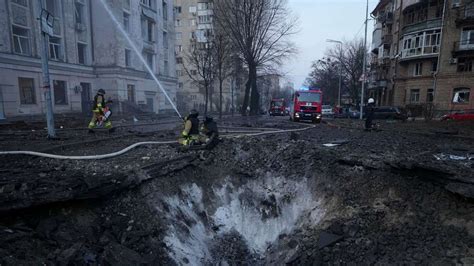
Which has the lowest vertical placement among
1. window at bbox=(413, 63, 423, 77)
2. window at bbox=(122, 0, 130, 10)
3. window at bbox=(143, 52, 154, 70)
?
window at bbox=(413, 63, 423, 77)

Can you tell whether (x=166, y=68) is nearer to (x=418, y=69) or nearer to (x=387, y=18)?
(x=418, y=69)

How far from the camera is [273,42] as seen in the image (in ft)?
104

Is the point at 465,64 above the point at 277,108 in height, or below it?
above

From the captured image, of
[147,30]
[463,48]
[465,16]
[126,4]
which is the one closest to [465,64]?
[463,48]

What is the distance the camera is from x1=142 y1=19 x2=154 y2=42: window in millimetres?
34469

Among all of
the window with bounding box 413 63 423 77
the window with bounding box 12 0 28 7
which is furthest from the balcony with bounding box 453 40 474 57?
the window with bounding box 12 0 28 7

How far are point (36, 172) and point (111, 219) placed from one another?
2314mm

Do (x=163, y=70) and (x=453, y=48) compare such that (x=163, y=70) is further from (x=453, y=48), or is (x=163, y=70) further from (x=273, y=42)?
(x=453, y=48)

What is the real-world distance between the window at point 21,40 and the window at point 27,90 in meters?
2.06

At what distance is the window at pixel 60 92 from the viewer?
2409 centimetres

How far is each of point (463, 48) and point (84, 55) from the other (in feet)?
131

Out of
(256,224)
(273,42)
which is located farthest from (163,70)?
(256,224)

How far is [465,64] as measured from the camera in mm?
32031

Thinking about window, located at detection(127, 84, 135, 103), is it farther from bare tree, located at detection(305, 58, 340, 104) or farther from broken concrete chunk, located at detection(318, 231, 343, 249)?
bare tree, located at detection(305, 58, 340, 104)
